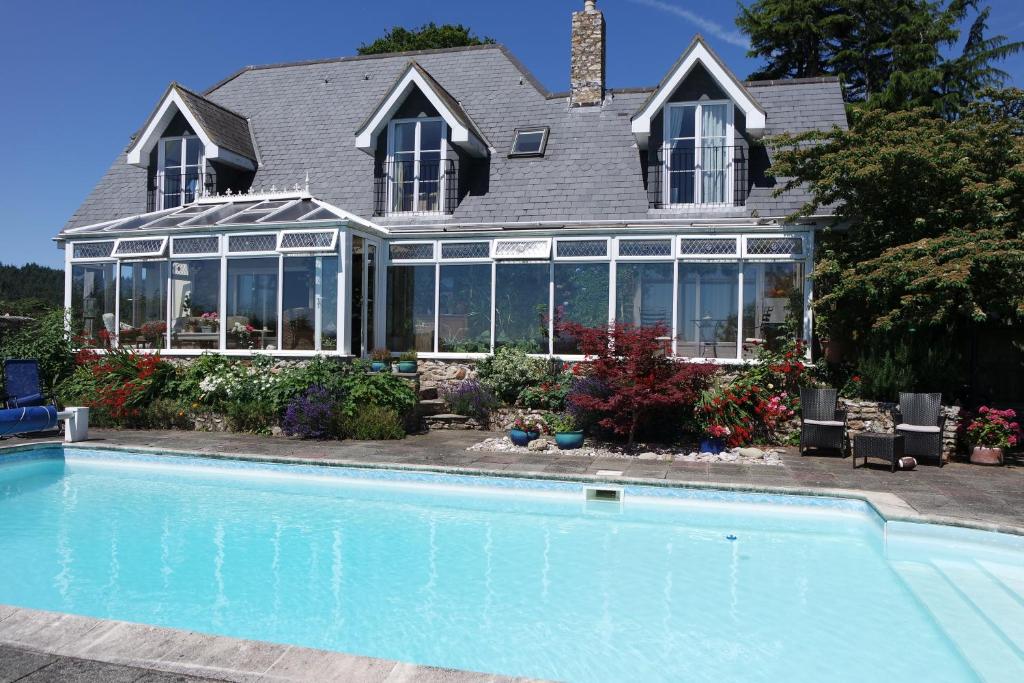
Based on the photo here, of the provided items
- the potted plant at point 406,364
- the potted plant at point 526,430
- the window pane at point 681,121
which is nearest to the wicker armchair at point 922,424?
the potted plant at point 526,430

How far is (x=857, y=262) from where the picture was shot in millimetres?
12148

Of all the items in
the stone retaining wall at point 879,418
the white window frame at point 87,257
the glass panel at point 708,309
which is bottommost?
the stone retaining wall at point 879,418

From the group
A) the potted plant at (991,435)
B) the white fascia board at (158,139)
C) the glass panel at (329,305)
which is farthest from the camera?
the white fascia board at (158,139)

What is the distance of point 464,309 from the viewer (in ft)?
49.0

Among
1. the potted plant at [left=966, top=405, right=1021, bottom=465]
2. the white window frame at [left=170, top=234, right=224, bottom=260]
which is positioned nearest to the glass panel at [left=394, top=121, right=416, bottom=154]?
the white window frame at [left=170, top=234, right=224, bottom=260]

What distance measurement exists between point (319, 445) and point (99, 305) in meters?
7.40

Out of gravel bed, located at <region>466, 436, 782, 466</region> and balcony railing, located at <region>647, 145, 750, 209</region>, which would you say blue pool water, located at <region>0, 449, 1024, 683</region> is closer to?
gravel bed, located at <region>466, 436, 782, 466</region>

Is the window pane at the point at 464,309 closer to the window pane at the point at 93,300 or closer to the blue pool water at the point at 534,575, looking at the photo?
the blue pool water at the point at 534,575

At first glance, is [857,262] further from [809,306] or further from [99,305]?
[99,305]

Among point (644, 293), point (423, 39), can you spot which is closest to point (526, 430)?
point (644, 293)

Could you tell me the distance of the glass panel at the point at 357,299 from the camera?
48.2 ft

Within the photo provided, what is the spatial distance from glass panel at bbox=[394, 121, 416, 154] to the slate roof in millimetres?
1004

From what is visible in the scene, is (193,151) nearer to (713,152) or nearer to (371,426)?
(371,426)

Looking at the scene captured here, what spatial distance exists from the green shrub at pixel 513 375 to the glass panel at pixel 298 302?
11.7 feet
